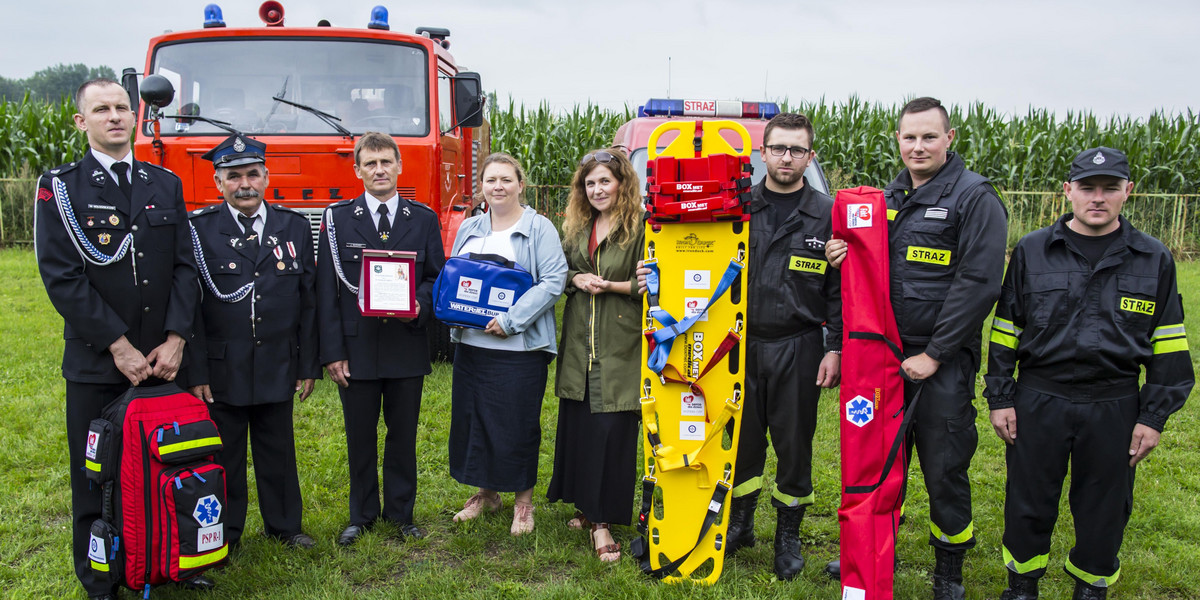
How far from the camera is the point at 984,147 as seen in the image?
16906mm

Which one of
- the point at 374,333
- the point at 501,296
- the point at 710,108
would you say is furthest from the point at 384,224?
the point at 710,108

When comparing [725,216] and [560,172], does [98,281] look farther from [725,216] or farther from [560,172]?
[560,172]

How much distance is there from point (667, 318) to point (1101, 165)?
1.81 m

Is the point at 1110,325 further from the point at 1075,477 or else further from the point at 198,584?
the point at 198,584

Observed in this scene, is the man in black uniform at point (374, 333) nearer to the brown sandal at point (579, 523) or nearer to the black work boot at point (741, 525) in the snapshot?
the brown sandal at point (579, 523)

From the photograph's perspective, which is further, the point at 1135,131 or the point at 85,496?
the point at 1135,131

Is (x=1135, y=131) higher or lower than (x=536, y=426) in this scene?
higher

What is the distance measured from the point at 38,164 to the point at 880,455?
55.9ft

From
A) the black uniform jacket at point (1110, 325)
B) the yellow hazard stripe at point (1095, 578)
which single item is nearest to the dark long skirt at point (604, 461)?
the black uniform jacket at point (1110, 325)

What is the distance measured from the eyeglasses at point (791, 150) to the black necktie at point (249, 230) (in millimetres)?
2432

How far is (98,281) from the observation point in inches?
129

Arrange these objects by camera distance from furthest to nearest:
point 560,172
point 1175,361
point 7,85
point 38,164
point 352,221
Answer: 1. point 7,85
2. point 560,172
3. point 38,164
4. point 352,221
5. point 1175,361

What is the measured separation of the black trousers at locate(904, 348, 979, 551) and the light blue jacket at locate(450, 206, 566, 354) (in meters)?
1.68

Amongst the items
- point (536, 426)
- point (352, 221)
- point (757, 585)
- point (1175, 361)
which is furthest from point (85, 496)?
point (1175, 361)
